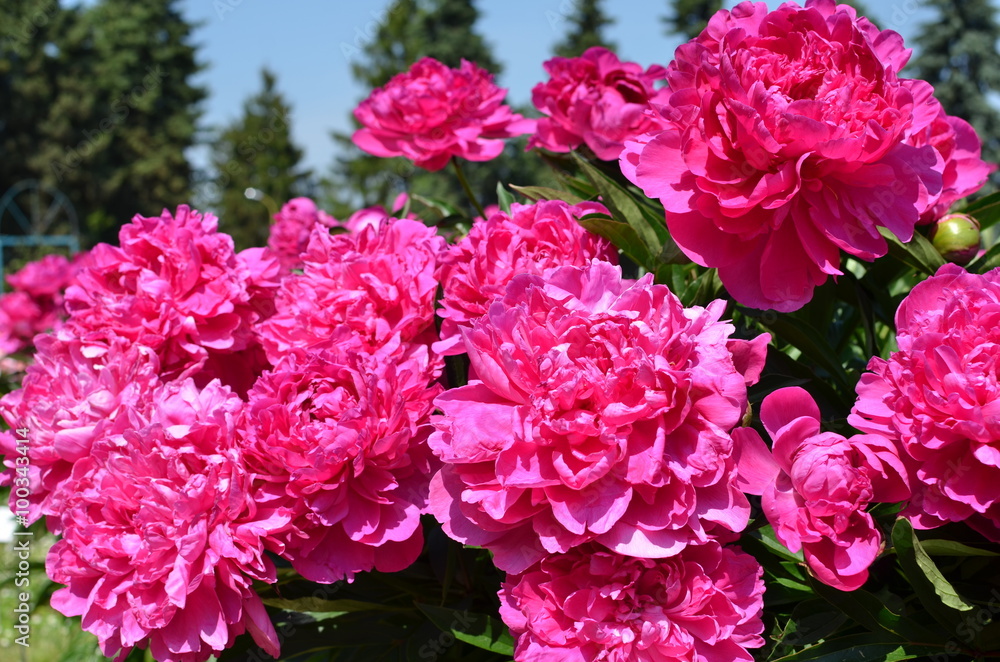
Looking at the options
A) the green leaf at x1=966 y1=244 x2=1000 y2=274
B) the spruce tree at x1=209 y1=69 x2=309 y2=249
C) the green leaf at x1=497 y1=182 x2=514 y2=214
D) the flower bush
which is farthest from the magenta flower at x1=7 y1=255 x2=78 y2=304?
the spruce tree at x1=209 y1=69 x2=309 y2=249

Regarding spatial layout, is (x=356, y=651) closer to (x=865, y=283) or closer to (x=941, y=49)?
(x=865, y=283)

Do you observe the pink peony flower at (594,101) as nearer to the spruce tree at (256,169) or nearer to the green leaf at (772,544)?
the green leaf at (772,544)

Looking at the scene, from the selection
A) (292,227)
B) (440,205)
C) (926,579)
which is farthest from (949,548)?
(292,227)

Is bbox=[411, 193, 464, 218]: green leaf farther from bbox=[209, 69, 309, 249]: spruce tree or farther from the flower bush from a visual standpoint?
bbox=[209, 69, 309, 249]: spruce tree

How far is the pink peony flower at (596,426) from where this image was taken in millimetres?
799

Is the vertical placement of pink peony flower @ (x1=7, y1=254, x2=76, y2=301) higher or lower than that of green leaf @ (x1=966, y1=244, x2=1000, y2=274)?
higher

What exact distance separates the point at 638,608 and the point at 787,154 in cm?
49

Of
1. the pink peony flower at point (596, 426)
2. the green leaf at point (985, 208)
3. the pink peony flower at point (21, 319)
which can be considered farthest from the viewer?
the pink peony flower at point (21, 319)

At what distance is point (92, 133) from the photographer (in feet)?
102

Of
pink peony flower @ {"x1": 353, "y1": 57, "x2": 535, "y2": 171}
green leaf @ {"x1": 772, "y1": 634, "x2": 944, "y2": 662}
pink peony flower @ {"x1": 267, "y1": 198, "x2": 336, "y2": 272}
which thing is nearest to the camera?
green leaf @ {"x1": 772, "y1": 634, "x2": 944, "y2": 662}

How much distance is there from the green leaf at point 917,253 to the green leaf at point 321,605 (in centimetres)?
87

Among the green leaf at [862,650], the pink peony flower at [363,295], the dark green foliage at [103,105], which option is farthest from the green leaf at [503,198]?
the dark green foliage at [103,105]

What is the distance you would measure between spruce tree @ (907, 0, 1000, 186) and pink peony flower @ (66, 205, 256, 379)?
88.2 feet

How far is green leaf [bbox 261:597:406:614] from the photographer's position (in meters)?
1.19
